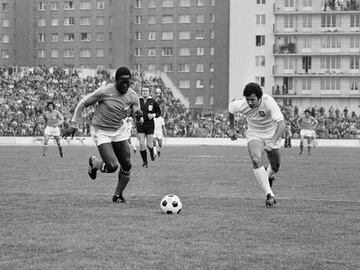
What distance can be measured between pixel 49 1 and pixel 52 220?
379ft

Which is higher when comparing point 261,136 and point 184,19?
point 184,19

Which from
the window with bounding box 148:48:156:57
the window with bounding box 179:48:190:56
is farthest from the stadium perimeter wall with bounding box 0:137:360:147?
the window with bounding box 148:48:156:57

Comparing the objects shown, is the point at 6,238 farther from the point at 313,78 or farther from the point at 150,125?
the point at 313,78

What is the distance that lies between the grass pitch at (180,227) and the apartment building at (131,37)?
94384 mm

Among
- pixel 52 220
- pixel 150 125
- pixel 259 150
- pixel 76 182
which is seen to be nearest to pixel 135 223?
pixel 52 220

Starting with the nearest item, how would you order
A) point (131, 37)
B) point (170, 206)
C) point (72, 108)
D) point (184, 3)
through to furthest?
point (170, 206)
point (72, 108)
point (184, 3)
point (131, 37)

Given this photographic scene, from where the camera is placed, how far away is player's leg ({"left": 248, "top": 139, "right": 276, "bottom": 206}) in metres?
13.7

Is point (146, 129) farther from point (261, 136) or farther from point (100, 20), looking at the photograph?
point (100, 20)

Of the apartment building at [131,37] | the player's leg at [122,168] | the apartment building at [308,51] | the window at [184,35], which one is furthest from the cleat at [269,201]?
the window at [184,35]

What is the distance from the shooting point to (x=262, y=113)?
564 inches

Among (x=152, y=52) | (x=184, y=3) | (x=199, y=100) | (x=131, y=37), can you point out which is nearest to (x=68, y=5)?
(x=131, y=37)

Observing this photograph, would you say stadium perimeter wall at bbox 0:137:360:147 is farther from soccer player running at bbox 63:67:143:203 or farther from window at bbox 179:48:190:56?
window at bbox 179:48:190:56

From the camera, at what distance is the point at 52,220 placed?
11172mm

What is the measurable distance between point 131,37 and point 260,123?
348 feet
